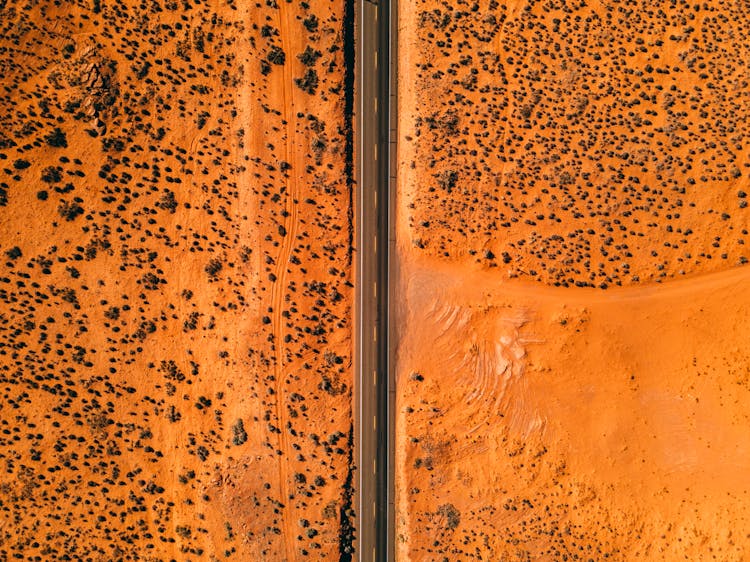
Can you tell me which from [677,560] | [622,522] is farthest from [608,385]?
[677,560]

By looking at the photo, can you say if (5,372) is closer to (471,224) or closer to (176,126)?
(176,126)

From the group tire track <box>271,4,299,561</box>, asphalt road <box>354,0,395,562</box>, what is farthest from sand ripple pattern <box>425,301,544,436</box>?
tire track <box>271,4,299,561</box>

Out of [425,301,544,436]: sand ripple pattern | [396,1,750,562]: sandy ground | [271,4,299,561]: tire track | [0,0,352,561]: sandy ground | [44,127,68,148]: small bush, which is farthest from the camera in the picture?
[425,301,544,436]: sand ripple pattern

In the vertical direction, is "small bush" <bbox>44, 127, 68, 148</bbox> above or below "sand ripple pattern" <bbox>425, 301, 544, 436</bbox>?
above

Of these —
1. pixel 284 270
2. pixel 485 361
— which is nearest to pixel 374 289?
pixel 284 270

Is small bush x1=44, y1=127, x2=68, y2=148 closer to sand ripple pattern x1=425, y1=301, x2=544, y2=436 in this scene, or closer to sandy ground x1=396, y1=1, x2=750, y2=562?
sandy ground x1=396, y1=1, x2=750, y2=562

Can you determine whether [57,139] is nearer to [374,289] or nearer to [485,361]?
[374,289]

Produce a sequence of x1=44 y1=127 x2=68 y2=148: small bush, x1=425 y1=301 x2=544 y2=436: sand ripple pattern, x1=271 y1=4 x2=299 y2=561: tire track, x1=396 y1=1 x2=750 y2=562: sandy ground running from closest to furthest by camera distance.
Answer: x1=44 y1=127 x2=68 y2=148: small bush → x1=271 y1=4 x2=299 y2=561: tire track → x1=396 y1=1 x2=750 y2=562: sandy ground → x1=425 y1=301 x2=544 y2=436: sand ripple pattern
